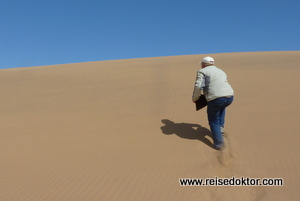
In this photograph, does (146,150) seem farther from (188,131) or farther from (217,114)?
(217,114)

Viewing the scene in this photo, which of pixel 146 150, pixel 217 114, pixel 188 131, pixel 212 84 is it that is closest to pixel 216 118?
pixel 217 114

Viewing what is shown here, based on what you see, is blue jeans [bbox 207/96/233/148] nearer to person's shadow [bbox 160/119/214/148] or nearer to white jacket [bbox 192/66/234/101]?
white jacket [bbox 192/66/234/101]

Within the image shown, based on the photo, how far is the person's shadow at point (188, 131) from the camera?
13.8 feet

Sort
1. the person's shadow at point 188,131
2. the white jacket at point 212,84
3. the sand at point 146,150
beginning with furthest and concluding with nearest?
the person's shadow at point 188,131 → the white jacket at point 212,84 → the sand at point 146,150

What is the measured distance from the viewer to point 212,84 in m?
3.62

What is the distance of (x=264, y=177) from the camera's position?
2881mm

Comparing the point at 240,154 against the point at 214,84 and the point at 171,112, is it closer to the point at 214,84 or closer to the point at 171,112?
the point at 214,84

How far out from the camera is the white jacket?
3.59 m

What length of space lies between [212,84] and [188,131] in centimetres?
132

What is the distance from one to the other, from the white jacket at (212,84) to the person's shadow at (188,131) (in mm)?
857

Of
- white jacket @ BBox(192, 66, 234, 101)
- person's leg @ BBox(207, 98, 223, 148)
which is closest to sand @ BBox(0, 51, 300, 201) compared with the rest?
person's leg @ BBox(207, 98, 223, 148)

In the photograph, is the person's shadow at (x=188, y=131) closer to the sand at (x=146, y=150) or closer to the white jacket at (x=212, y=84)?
the sand at (x=146, y=150)

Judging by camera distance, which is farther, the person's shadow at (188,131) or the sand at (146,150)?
the person's shadow at (188,131)

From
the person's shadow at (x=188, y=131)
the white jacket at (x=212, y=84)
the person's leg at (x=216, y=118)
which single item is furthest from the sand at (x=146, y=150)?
the white jacket at (x=212, y=84)
